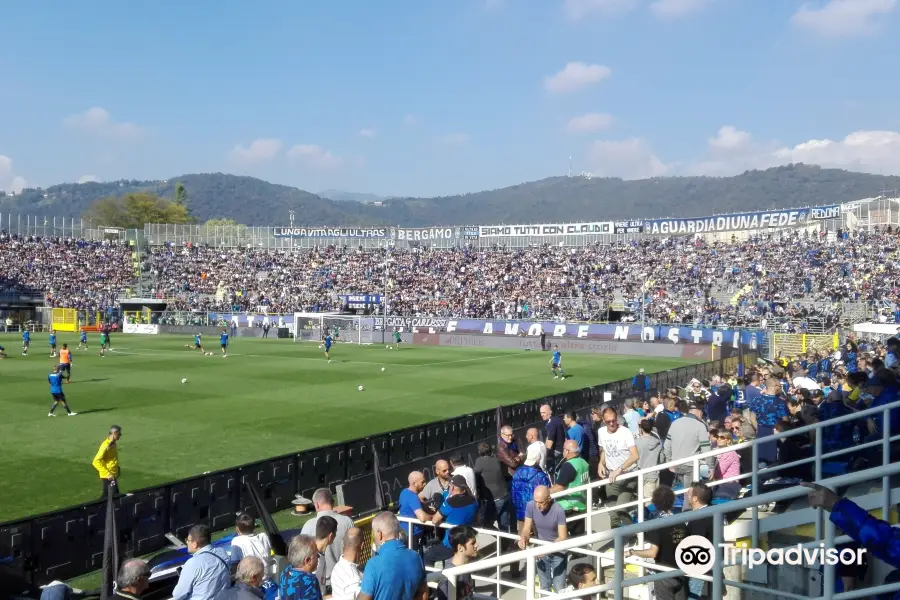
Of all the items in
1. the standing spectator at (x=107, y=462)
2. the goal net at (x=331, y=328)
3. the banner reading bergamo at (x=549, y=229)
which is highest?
the banner reading bergamo at (x=549, y=229)

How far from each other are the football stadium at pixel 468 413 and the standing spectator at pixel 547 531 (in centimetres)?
3

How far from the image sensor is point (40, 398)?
27.3 meters

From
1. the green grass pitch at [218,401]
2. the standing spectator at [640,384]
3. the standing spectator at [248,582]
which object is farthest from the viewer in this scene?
the standing spectator at [640,384]

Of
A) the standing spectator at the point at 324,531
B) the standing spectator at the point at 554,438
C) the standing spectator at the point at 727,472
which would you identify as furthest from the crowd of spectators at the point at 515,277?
the standing spectator at the point at 324,531

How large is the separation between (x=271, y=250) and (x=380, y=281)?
68.9ft

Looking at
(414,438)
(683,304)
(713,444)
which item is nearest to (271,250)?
(683,304)

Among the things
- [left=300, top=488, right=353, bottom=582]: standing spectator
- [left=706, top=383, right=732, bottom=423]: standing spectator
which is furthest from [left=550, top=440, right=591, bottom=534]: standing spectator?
[left=706, top=383, right=732, bottom=423]: standing spectator

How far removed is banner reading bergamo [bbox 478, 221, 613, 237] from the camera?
8606 cm

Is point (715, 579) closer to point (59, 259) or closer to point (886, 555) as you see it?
point (886, 555)

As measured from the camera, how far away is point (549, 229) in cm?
8981

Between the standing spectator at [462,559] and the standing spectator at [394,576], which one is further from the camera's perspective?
the standing spectator at [462,559]

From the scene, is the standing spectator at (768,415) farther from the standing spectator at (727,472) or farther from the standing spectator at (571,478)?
the standing spectator at (571,478)

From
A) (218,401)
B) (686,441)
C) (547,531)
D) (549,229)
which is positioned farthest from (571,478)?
(549,229)

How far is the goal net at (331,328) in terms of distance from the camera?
61438 mm
